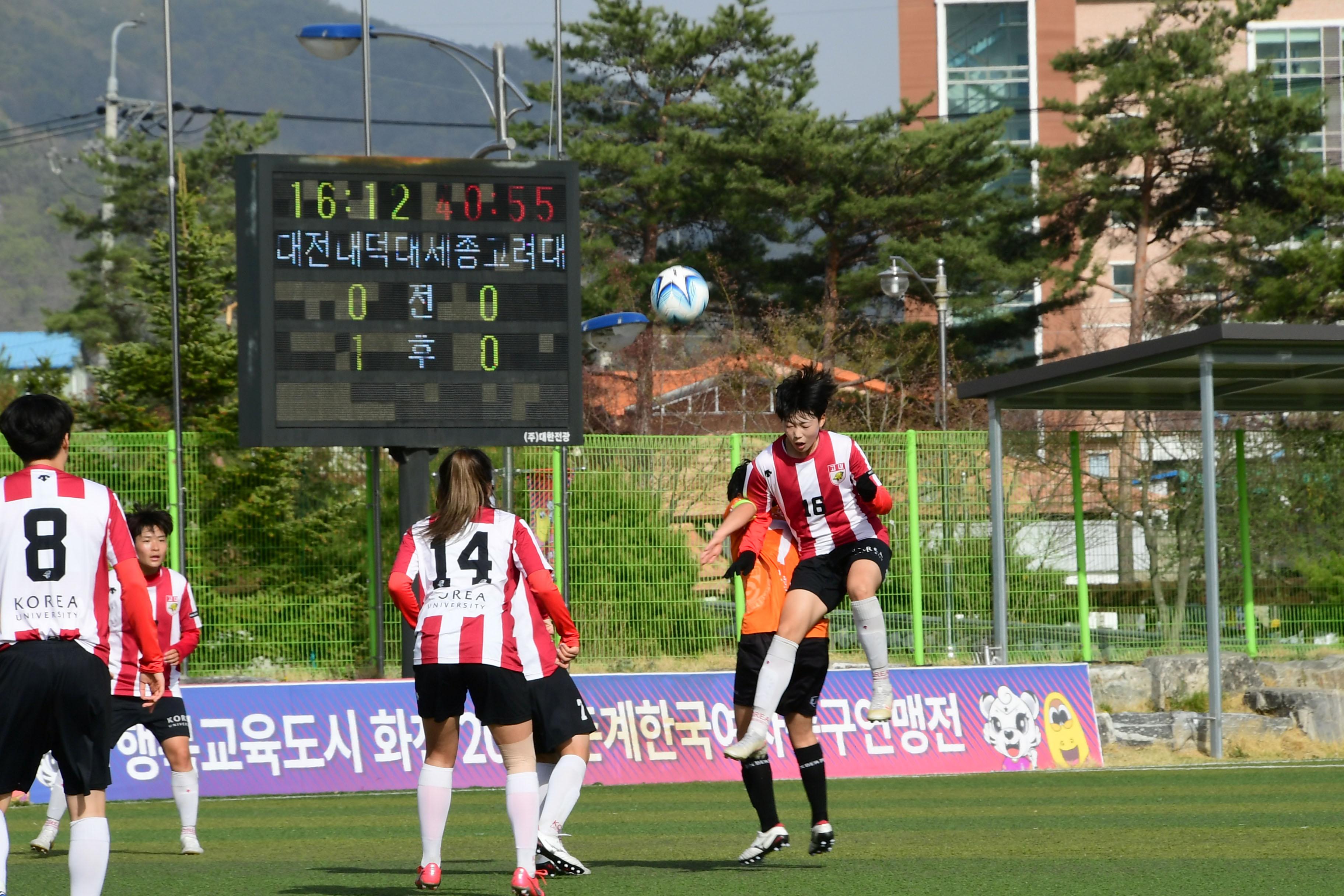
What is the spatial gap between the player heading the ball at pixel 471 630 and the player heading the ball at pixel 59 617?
3.80ft

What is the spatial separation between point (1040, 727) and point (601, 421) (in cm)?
3144

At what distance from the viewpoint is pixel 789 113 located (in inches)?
1667

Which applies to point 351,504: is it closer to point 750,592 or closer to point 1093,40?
point 750,592

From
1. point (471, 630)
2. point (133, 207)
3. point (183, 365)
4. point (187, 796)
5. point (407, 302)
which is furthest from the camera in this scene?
point (133, 207)

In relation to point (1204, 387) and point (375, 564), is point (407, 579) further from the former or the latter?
point (1204, 387)

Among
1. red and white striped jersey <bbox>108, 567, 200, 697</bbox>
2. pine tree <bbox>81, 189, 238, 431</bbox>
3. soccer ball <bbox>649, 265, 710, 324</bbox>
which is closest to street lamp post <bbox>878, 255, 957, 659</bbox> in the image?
soccer ball <bbox>649, 265, 710, 324</bbox>

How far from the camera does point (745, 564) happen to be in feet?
25.8

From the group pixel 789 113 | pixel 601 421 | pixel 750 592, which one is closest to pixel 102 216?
pixel 601 421

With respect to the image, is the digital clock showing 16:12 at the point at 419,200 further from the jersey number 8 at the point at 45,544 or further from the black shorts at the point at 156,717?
the jersey number 8 at the point at 45,544

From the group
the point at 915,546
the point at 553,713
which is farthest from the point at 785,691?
the point at 915,546

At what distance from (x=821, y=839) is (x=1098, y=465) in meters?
12.0

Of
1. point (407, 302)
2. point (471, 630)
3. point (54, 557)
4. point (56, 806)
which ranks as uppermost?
A: point (407, 302)

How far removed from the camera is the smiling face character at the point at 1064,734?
14.6m

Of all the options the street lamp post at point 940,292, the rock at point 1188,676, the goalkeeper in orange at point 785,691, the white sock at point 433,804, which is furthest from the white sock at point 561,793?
the street lamp post at point 940,292
